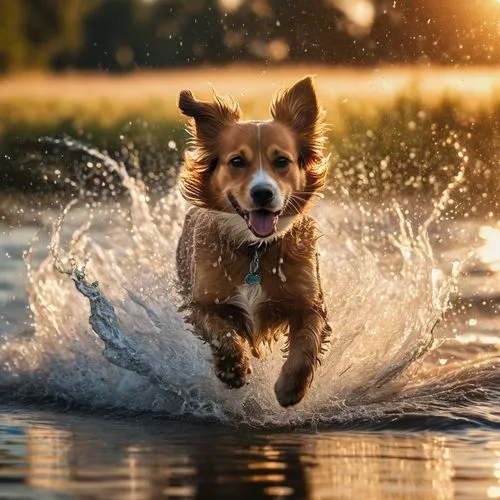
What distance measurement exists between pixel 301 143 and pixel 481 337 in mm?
3420

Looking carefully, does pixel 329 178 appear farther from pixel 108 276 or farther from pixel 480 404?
pixel 480 404

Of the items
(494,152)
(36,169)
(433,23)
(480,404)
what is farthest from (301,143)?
(36,169)

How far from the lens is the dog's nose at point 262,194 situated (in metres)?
9.54

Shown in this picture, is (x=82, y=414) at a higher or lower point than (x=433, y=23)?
lower

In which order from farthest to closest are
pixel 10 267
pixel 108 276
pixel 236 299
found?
pixel 10 267
pixel 108 276
pixel 236 299

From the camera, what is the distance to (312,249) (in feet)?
33.3

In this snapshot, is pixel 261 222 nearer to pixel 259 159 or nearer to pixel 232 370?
pixel 259 159

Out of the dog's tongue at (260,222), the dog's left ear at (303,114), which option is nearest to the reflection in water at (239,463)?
the dog's tongue at (260,222)

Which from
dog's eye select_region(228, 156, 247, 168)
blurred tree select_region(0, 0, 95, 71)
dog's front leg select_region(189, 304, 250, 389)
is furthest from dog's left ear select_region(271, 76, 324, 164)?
blurred tree select_region(0, 0, 95, 71)

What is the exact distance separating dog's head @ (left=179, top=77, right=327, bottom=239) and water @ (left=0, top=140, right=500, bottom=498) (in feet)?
3.19

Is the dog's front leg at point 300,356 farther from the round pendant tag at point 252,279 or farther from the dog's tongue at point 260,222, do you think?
the dog's tongue at point 260,222

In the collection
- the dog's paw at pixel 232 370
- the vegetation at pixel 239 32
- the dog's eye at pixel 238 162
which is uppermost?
the vegetation at pixel 239 32

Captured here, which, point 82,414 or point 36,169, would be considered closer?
point 82,414

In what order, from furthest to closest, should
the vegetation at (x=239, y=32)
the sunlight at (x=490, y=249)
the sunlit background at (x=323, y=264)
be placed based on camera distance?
the vegetation at (x=239, y=32)
the sunlight at (x=490, y=249)
the sunlit background at (x=323, y=264)
